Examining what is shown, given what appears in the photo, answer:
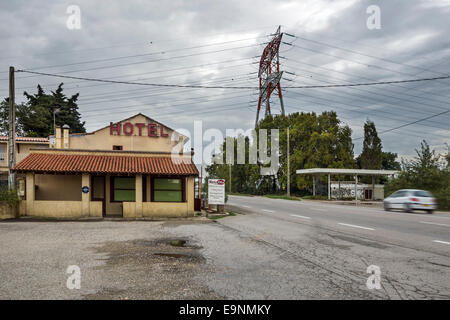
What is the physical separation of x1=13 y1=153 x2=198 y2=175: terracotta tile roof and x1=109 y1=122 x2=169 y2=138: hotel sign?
3489mm

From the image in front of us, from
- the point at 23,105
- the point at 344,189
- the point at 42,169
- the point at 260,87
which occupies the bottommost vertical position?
the point at 344,189

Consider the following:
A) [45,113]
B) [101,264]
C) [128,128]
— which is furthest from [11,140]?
[45,113]

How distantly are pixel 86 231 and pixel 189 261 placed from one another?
280 inches

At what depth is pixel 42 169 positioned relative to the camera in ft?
59.6

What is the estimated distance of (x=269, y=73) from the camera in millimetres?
56219

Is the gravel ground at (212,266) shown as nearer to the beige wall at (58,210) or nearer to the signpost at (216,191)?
the beige wall at (58,210)

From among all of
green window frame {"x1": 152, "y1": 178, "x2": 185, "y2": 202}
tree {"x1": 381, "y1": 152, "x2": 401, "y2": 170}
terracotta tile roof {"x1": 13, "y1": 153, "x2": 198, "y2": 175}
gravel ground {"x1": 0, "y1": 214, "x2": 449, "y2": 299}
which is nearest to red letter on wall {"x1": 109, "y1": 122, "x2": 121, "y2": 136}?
terracotta tile roof {"x1": 13, "y1": 153, "x2": 198, "y2": 175}

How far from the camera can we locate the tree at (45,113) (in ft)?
171

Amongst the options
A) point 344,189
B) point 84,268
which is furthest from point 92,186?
point 344,189

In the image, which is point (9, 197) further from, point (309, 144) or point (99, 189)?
point (309, 144)

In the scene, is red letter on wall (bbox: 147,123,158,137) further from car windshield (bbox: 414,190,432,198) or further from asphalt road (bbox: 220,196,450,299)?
car windshield (bbox: 414,190,432,198)

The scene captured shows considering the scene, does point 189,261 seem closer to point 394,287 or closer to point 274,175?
point 394,287

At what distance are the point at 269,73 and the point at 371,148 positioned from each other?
67.3 ft

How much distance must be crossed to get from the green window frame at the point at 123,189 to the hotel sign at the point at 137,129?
443 cm
